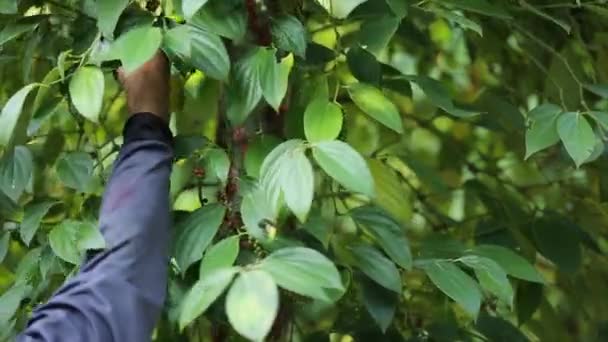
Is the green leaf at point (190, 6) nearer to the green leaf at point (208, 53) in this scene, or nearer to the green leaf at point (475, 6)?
the green leaf at point (208, 53)

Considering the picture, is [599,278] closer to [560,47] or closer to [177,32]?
[560,47]

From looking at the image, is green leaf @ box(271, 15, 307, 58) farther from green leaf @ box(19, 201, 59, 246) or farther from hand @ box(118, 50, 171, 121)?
green leaf @ box(19, 201, 59, 246)

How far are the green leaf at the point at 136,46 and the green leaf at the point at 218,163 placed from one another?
131 mm

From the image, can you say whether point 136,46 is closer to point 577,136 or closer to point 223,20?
point 223,20

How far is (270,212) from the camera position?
0.85 m

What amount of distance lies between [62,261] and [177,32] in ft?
0.76

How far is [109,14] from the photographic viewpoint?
2.87ft

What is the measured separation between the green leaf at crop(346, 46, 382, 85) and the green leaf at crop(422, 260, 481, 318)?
172mm

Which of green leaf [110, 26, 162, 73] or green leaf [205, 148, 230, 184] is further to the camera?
green leaf [205, 148, 230, 184]

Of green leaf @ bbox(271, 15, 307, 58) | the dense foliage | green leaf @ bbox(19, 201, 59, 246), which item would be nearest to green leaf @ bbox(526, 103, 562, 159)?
the dense foliage

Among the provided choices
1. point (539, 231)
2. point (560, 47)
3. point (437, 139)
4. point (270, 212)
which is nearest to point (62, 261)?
point (270, 212)

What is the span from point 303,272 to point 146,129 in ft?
0.82

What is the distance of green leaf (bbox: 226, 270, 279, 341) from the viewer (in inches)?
27.2

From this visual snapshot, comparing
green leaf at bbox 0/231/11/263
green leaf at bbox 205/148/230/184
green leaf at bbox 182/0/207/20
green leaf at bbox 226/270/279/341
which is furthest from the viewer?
green leaf at bbox 0/231/11/263
